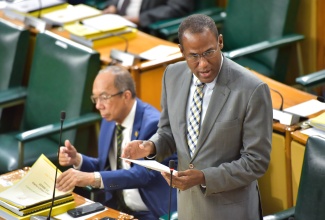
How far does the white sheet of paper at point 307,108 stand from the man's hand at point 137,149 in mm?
1023

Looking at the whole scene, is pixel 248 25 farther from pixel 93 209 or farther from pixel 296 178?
pixel 93 209

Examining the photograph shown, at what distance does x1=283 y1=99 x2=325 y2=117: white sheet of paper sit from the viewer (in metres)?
4.20

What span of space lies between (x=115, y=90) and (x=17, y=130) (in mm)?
1411

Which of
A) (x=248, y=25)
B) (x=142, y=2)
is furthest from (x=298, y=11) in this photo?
(x=142, y=2)

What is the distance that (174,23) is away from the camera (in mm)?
6160

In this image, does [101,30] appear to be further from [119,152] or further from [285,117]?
[285,117]

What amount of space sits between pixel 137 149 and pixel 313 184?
0.74m

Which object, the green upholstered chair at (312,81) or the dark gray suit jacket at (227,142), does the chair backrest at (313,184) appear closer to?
the dark gray suit jacket at (227,142)

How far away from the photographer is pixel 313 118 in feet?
13.2

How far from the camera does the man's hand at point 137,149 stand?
11.3 feet

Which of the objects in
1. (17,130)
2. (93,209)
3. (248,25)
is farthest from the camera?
(248,25)

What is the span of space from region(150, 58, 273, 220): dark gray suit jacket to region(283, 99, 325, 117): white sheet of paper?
0.86 meters

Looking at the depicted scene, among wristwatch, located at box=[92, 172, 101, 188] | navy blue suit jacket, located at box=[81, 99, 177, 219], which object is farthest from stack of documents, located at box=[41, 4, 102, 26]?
wristwatch, located at box=[92, 172, 101, 188]

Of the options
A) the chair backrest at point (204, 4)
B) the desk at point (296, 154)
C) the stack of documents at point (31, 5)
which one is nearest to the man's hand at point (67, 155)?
the desk at point (296, 154)
